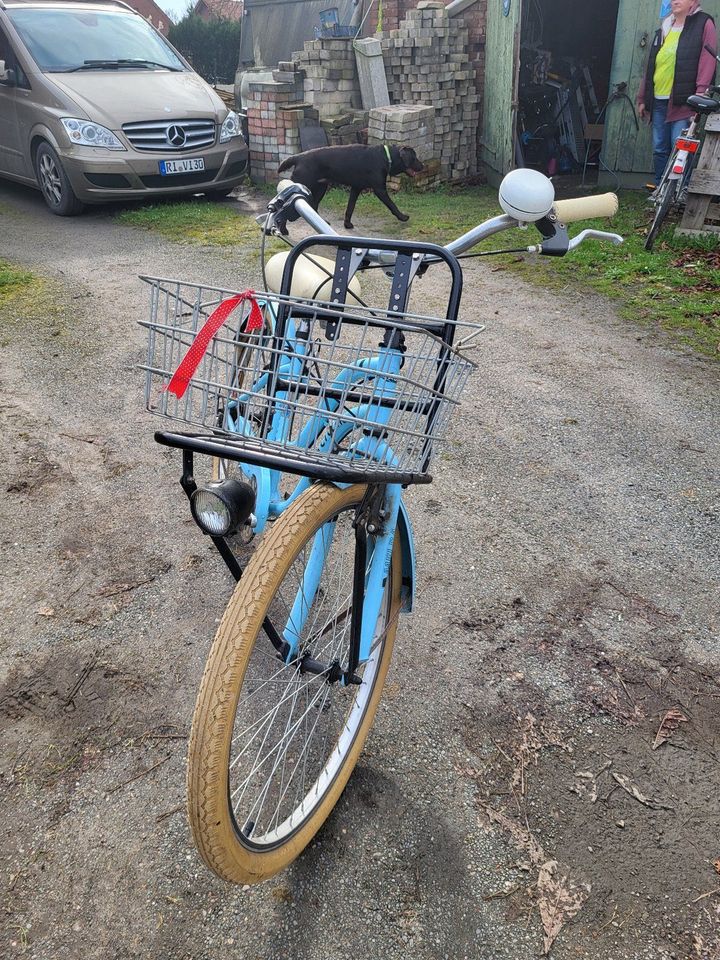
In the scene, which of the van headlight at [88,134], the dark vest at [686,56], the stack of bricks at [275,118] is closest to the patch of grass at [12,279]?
the van headlight at [88,134]

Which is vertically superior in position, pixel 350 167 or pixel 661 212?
pixel 350 167

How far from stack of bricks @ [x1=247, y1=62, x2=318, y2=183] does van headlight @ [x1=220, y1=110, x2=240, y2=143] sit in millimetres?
922

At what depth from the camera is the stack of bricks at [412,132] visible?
8477mm

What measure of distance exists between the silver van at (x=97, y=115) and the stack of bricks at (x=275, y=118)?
992 millimetres

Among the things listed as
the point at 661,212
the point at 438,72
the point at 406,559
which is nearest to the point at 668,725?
the point at 406,559

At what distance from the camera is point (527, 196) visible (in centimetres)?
184

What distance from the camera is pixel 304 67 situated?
912 cm

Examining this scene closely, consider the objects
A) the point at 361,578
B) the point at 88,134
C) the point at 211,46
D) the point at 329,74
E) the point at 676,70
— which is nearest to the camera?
the point at 361,578

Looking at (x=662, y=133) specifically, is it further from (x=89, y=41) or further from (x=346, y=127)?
(x=89, y=41)

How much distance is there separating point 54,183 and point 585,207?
6984 millimetres

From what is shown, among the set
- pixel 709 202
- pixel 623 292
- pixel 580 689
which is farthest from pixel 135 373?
pixel 709 202

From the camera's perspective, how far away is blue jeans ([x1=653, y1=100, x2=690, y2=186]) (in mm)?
7391

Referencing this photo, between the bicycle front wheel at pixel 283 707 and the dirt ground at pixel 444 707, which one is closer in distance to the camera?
the bicycle front wheel at pixel 283 707

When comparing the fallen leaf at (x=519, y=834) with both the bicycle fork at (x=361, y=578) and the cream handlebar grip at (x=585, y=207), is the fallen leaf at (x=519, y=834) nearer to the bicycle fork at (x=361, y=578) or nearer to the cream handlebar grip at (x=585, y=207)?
the bicycle fork at (x=361, y=578)
